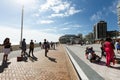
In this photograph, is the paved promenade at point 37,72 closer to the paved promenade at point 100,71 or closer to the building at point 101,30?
the paved promenade at point 100,71

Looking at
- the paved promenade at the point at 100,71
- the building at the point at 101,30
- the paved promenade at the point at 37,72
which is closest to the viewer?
the paved promenade at the point at 100,71

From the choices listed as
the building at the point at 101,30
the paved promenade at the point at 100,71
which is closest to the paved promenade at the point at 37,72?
the paved promenade at the point at 100,71

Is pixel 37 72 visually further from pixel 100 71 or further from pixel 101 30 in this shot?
pixel 101 30

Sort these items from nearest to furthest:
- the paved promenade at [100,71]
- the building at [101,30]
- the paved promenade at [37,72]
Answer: the paved promenade at [100,71] < the paved promenade at [37,72] < the building at [101,30]

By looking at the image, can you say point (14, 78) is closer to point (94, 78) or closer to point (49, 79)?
point (49, 79)

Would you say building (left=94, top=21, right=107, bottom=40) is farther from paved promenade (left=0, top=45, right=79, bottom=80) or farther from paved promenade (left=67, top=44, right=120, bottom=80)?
paved promenade (left=0, top=45, right=79, bottom=80)

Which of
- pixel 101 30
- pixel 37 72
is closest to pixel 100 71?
pixel 37 72

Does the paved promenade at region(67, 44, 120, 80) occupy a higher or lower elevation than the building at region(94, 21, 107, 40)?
lower

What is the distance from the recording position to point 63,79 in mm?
8055

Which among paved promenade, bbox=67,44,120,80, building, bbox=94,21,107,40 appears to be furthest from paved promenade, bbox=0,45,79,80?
building, bbox=94,21,107,40

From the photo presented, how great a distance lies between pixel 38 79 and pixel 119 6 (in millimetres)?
104543

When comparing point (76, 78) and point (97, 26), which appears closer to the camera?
point (76, 78)

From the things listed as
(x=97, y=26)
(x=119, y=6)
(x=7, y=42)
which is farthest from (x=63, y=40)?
(x=7, y=42)

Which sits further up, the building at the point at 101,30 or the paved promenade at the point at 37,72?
the building at the point at 101,30
